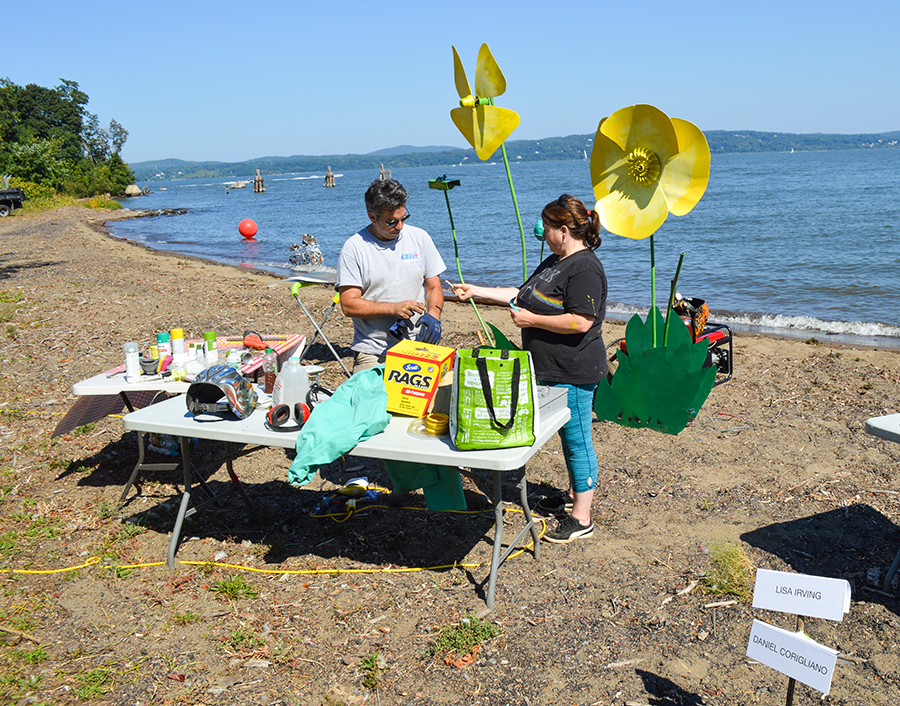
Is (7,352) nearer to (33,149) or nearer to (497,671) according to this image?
(497,671)

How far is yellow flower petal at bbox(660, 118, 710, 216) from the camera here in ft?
14.0

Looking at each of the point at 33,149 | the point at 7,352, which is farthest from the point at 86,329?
the point at 33,149

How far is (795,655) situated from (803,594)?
7.1 inches

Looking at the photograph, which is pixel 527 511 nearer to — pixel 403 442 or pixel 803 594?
pixel 403 442

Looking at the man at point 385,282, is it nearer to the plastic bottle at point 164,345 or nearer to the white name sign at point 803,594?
the plastic bottle at point 164,345

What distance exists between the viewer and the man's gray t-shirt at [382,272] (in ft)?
13.0

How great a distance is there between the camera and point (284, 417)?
3.26m

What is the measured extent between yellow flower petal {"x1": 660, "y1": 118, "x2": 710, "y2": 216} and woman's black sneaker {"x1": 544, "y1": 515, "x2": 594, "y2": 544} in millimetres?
2071

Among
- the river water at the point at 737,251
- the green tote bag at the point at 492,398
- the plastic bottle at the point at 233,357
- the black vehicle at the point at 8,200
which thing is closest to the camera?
the green tote bag at the point at 492,398

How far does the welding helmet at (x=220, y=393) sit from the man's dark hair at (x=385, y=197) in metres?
1.19

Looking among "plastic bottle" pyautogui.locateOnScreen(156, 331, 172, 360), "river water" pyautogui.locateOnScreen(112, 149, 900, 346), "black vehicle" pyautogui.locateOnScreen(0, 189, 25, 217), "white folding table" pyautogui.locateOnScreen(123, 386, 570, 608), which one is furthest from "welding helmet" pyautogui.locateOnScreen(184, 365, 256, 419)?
"black vehicle" pyautogui.locateOnScreen(0, 189, 25, 217)

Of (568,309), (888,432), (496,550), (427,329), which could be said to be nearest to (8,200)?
(427,329)

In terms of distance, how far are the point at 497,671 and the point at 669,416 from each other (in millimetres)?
2844

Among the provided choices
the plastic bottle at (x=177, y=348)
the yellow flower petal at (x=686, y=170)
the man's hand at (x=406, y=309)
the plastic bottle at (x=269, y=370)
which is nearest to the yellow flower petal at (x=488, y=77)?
the yellow flower petal at (x=686, y=170)
